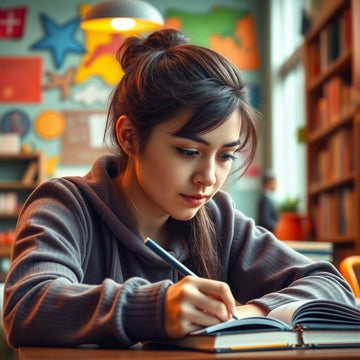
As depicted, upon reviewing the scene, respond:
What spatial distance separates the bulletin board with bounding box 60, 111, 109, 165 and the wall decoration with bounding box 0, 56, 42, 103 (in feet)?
1.40

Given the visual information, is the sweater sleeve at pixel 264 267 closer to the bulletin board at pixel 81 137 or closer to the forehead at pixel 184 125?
the forehead at pixel 184 125

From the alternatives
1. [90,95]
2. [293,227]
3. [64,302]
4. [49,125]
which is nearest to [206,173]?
[64,302]

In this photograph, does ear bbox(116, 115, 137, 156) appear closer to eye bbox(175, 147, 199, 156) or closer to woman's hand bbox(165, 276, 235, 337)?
eye bbox(175, 147, 199, 156)

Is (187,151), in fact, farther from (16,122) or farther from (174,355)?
(16,122)

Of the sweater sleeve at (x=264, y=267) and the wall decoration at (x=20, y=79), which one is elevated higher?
the wall decoration at (x=20, y=79)

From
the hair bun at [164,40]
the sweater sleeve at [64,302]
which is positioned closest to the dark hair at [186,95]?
the hair bun at [164,40]

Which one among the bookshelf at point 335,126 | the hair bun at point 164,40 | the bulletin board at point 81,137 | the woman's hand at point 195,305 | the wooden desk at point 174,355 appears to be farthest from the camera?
the bulletin board at point 81,137

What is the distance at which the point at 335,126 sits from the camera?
5699 mm

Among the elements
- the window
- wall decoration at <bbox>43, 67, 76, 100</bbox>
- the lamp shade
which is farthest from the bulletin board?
the lamp shade

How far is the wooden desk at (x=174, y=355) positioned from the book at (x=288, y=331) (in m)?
0.02

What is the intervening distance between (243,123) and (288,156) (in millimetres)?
7712

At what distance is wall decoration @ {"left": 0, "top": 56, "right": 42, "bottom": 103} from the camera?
920 centimetres

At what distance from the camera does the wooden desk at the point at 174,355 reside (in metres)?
0.87

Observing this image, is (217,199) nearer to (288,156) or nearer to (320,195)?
(320,195)
